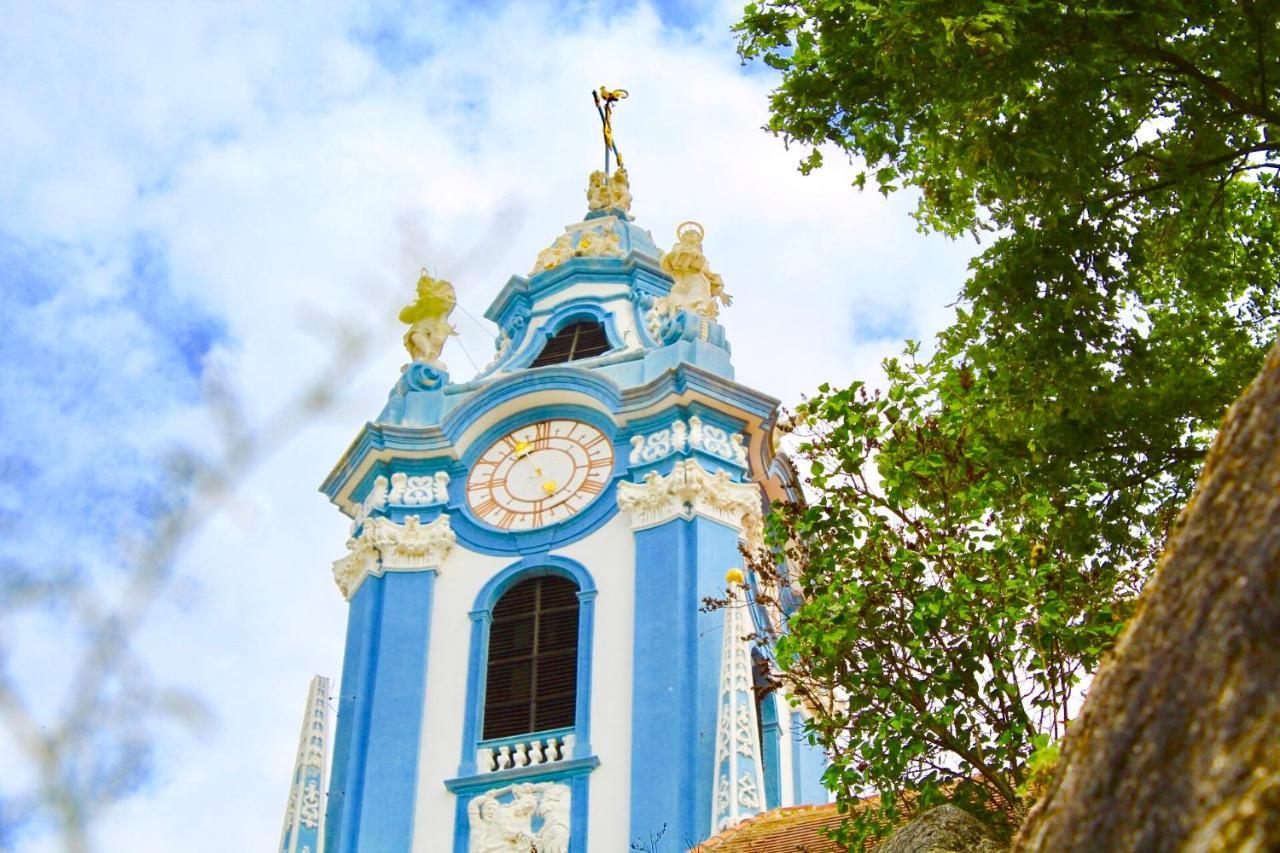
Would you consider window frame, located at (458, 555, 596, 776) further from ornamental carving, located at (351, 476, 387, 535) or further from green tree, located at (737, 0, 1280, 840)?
green tree, located at (737, 0, 1280, 840)

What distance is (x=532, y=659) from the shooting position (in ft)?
65.4

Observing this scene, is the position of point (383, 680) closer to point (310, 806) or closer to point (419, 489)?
point (310, 806)

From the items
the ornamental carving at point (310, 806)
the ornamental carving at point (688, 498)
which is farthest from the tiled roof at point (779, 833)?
the ornamental carving at point (310, 806)

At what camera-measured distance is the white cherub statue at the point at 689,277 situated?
76.4 feet

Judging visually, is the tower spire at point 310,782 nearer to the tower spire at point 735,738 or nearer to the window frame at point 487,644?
the window frame at point 487,644

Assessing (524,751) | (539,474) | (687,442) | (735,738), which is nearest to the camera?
(735,738)

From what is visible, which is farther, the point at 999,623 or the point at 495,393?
the point at 495,393

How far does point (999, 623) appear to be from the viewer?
9.56 meters

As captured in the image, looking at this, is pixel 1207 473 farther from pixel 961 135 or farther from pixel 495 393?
pixel 495 393

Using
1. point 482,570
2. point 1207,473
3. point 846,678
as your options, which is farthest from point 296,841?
point 1207,473

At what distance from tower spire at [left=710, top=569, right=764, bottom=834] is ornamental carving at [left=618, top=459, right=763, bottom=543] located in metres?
Answer: 1.76

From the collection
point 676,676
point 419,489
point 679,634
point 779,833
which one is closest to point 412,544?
point 419,489

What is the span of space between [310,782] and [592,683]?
3.20 meters

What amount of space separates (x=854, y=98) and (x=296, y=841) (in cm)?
1154
